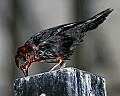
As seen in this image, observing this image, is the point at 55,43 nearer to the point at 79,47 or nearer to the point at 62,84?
the point at 62,84

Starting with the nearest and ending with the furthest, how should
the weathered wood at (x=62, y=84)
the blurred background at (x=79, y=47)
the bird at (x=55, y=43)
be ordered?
the weathered wood at (x=62, y=84) → the bird at (x=55, y=43) → the blurred background at (x=79, y=47)

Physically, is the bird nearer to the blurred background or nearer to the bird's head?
the bird's head

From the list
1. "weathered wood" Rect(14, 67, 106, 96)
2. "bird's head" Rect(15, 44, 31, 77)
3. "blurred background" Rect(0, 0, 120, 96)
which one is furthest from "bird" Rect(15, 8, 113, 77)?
"blurred background" Rect(0, 0, 120, 96)

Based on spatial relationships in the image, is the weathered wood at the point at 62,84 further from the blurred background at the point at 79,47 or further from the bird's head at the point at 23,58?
the blurred background at the point at 79,47

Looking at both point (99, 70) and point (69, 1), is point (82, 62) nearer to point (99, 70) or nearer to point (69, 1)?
point (99, 70)

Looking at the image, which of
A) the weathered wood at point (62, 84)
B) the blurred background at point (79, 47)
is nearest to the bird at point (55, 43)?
the weathered wood at point (62, 84)

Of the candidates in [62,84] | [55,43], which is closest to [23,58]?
[55,43]
